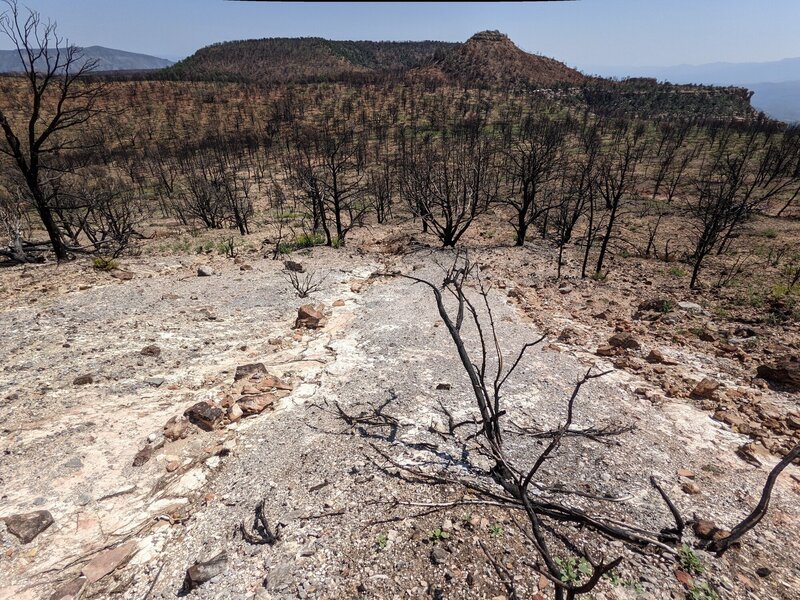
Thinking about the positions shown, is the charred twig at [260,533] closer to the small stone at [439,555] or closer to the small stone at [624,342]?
the small stone at [439,555]

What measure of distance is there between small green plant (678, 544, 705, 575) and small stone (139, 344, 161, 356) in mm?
9341

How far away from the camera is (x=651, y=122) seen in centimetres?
7206

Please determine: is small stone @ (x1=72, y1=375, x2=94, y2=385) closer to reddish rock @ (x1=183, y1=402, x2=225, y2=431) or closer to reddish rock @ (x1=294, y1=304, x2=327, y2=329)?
reddish rock @ (x1=183, y1=402, x2=225, y2=431)

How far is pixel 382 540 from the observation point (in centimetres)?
394

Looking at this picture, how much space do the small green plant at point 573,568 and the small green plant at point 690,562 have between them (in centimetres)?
87

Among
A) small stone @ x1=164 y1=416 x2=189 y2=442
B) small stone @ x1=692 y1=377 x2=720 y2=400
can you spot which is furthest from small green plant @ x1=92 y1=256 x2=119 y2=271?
small stone @ x1=692 y1=377 x2=720 y2=400

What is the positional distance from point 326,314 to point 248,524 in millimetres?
7454

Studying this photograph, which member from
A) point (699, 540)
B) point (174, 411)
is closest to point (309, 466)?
point (174, 411)

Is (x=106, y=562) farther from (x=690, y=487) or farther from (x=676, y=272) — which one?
(x=676, y=272)

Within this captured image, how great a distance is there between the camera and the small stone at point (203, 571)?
11.7 feet

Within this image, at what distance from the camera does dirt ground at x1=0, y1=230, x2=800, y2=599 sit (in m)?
3.68

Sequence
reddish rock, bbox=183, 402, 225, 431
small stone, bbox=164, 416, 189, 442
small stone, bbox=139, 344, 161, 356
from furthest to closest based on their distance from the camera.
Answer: small stone, bbox=139, 344, 161, 356
reddish rock, bbox=183, 402, 225, 431
small stone, bbox=164, 416, 189, 442

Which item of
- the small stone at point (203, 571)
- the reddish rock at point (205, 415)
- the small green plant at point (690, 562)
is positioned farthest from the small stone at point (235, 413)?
the small green plant at point (690, 562)

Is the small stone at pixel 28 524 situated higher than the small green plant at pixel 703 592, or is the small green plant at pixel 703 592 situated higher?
the small green plant at pixel 703 592
